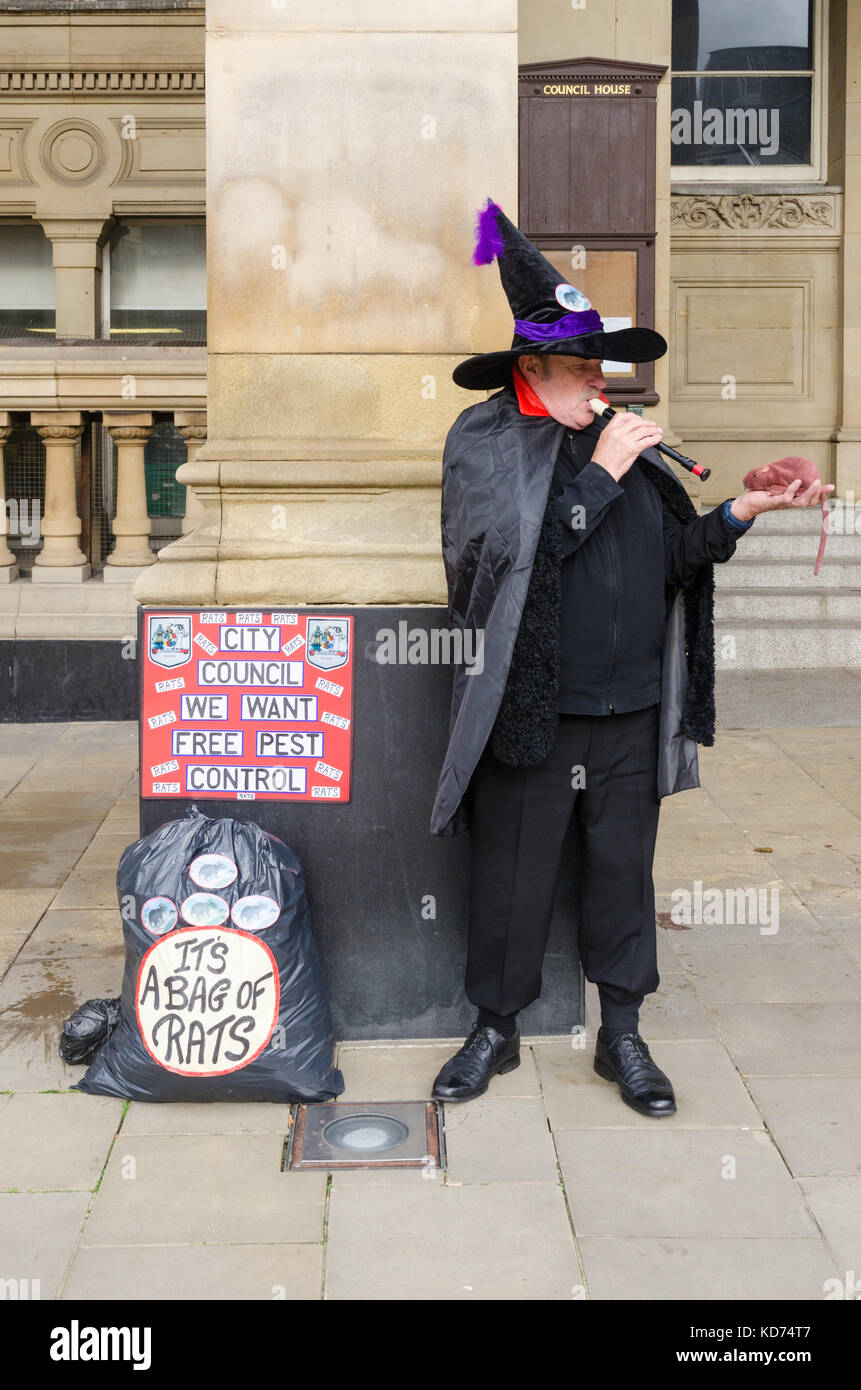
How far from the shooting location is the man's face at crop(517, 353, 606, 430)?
368cm

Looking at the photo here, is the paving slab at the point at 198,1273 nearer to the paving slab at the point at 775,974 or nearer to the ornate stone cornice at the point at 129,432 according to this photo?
the paving slab at the point at 775,974

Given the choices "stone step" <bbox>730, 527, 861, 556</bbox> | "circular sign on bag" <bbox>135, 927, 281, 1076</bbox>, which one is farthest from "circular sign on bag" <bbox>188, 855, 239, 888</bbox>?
"stone step" <bbox>730, 527, 861, 556</bbox>

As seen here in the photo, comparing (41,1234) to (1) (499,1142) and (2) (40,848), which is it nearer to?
(1) (499,1142)

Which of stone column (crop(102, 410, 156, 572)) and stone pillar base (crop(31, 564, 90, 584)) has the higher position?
stone column (crop(102, 410, 156, 572))

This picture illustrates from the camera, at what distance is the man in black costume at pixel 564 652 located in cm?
359

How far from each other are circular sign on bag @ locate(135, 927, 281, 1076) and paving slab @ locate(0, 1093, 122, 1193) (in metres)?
0.20

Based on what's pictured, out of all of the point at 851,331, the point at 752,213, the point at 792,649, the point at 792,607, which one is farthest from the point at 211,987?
the point at 752,213

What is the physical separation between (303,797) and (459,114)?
1.87 m

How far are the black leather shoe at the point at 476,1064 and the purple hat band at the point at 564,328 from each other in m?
1.71

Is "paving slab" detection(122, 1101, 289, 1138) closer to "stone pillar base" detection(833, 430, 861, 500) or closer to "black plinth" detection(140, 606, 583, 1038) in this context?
"black plinth" detection(140, 606, 583, 1038)

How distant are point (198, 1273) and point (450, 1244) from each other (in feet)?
1.64

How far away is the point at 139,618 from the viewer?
409 centimetres

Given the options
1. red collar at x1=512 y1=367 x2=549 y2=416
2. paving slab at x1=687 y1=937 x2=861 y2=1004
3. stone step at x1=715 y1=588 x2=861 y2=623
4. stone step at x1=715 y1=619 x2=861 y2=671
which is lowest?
paving slab at x1=687 y1=937 x2=861 y2=1004
